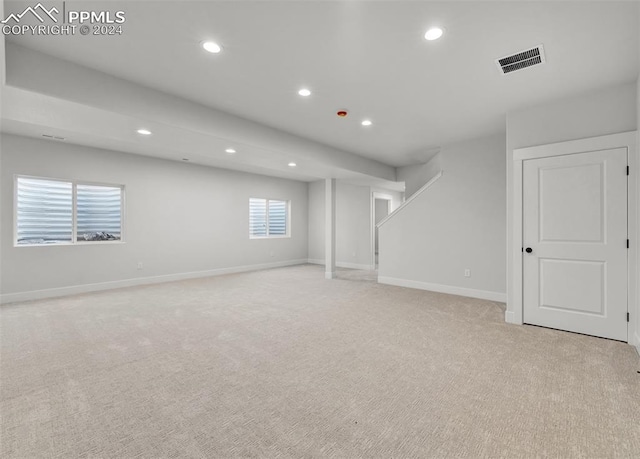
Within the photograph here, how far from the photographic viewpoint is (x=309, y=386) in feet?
7.22

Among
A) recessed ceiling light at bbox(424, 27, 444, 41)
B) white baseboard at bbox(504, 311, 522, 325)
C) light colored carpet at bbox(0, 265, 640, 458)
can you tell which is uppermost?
recessed ceiling light at bbox(424, 27, 444, 41)

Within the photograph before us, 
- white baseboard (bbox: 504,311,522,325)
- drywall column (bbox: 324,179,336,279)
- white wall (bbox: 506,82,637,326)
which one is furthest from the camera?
drywall column (bbox: 324,179,336,279)

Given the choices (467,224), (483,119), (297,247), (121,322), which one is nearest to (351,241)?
(297,247)

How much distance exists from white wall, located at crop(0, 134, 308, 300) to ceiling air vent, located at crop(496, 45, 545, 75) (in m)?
6.07

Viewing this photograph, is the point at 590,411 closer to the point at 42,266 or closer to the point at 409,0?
the point at 409,0

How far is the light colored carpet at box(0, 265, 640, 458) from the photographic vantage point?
5.39 ft

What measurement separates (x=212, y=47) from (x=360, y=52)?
1.23 m

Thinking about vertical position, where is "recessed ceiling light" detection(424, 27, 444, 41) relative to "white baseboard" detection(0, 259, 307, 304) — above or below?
above

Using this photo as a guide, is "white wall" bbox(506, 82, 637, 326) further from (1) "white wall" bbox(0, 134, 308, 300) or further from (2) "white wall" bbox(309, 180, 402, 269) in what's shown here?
(1) "white wall" bbox(0, 134, 308, 300)

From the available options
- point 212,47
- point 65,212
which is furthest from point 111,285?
point 212,47

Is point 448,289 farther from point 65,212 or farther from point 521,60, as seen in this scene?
point 65,212

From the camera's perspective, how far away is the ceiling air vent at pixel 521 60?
251 cm

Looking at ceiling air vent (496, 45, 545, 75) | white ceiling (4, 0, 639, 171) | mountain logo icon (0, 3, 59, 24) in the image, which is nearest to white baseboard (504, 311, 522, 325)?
white ceiling (4, 0, 639, 171)

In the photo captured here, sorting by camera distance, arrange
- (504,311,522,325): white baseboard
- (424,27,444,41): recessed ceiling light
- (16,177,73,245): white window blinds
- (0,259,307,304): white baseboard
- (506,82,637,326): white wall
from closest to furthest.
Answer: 1. (424,27,444,41): recessed ceiling light
2. (506,82,637,326): white wall
3. (504,311,522,325): white baseboard
4. (0,259,307,304): white baseboard
5. (16,177,73,245): white window blinds
